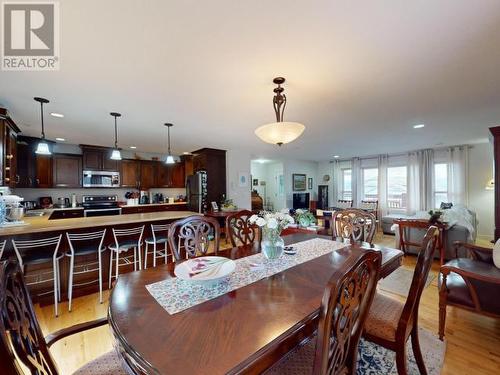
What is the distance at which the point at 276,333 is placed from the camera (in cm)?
84

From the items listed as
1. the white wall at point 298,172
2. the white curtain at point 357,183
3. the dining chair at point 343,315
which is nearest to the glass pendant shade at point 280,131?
the dining chair at point 343,315

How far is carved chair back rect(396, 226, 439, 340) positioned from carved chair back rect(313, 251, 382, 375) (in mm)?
518

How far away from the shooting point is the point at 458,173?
5945 mm

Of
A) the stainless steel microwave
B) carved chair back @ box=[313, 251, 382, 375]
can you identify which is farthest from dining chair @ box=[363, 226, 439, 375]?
the stainless steel microwave

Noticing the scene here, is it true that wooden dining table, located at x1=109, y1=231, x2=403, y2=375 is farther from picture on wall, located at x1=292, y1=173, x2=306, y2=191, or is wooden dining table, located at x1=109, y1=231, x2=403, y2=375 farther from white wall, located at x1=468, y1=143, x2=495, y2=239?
picture on wall, located at x1=292, y1=173, x2=306, y2=191

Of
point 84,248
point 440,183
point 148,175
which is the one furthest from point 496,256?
point 148,175

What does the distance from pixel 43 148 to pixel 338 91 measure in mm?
3770

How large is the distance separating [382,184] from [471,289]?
616 centimetres

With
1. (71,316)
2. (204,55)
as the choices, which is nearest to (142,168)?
(71,316)

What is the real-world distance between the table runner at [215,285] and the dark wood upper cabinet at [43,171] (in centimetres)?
528

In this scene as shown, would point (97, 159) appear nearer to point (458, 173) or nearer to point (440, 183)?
point (440, 183)

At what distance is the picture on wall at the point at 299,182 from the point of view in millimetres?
8398

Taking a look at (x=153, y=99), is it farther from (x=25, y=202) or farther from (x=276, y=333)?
(x=25, y=202)

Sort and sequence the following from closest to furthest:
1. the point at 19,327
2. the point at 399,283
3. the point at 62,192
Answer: the point at 19,327 < the point at 399,283 < the point at 62,192
